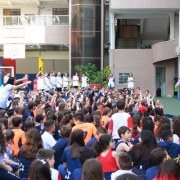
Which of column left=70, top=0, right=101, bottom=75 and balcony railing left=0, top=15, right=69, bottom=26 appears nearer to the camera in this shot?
column left=70, top=0, right=101, bottom=75

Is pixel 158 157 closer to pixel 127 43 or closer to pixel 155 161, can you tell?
pixel 155 161

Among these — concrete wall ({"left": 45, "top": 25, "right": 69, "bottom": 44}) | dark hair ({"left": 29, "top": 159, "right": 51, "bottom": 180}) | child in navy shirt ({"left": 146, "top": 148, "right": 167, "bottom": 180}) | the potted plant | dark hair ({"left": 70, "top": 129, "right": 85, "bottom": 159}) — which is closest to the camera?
dark hair ({"left": 29, "top": 159, "right": 51, "bottom": 180})

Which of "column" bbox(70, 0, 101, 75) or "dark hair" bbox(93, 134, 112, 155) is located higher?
"column" bbox(70, 0, 101, 75)

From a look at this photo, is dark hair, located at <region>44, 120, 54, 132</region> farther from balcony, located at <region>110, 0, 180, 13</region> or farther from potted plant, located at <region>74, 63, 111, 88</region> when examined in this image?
balcony, located at <region>110, 0, 180, 13</region>

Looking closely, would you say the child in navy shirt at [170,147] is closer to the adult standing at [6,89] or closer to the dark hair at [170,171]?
the dark hair at [170,171]

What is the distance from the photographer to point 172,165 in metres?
4.20

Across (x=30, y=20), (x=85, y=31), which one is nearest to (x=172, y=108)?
(x=85, y=31)

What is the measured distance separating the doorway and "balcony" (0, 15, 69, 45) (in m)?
8.99

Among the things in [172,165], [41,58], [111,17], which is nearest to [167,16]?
[111,17]

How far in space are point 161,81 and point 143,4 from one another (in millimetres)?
7031

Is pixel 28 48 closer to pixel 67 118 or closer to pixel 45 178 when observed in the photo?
pixel 67 118

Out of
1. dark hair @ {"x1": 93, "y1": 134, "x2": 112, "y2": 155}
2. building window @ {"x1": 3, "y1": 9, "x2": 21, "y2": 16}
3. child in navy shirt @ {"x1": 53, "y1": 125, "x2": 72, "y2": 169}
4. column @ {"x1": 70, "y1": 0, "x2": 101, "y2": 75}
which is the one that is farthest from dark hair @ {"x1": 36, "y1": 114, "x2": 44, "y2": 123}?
building window @ {"x1": 3, "y1": 9, "x2": 21, "y2": 16}

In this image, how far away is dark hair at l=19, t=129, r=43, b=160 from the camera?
5988 mm

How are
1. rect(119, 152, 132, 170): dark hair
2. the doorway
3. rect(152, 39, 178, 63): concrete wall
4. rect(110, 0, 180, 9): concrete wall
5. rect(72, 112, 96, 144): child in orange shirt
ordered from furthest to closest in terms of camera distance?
the doorway
rect(152, 39, 178, 63): concrete wall
rect(110, 0, 180, 9): concrete wall
rect(72, 112, 96, 144): child in orange shirt
rect(119, 152, 132, 170): dark hair
